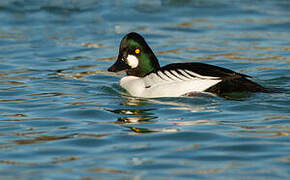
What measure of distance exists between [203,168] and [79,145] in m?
1.58

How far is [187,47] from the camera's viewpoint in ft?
45.4

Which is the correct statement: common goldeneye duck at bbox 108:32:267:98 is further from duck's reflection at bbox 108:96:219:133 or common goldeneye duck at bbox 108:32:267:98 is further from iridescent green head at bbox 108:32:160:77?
duck's reflection at bbox 108:96:219:133

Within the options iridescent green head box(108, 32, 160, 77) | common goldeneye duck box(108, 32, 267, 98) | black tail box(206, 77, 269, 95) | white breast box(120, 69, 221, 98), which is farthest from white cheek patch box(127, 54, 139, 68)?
black tail box(206, 77, 269, 95)

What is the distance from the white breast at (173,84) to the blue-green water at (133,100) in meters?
0.19

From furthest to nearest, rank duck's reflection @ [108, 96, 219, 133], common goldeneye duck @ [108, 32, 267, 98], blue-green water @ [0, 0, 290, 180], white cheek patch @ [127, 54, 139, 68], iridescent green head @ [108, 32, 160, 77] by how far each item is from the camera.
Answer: white cheek patch @ [127, 54, 139, 68] → iridescent green head @ [108, 32, 160, 77] → common goldeneye duck @ [108, 32, 267, 98] → duck's reflection @ [108, 96, 219, 133] → blue-green water @ [0, 0, 290, 180]

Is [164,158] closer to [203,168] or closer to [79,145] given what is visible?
[203,168]

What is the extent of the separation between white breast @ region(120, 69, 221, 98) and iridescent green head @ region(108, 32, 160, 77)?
541 mm

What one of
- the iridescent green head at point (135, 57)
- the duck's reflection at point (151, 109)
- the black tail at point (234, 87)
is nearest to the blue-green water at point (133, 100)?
the duck's reflection at point (151, 109)

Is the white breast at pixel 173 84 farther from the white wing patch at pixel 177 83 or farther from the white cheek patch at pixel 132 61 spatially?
the white cheek patch at pixel 132 61

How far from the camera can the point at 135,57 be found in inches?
395

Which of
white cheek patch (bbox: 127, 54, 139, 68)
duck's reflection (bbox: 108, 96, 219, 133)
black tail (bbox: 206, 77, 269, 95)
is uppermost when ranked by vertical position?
white cheek patch (bbox: 127, 54, 139, 68)

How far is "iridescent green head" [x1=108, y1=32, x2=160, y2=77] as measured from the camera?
992 cm

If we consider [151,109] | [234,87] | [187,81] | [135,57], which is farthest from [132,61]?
[234,87]

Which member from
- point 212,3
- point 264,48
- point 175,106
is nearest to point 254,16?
point 212,3
